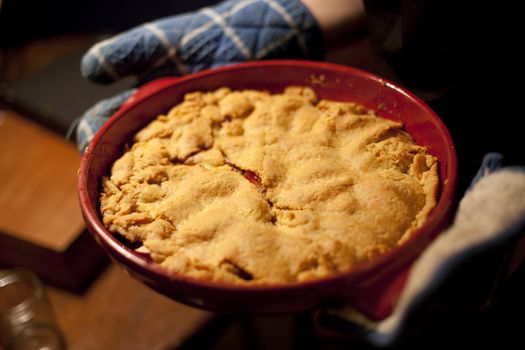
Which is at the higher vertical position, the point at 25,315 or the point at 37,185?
the point at 37,185

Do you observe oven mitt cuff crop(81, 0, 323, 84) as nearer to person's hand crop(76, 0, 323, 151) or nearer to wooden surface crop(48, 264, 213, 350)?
person's hand crop(76, 0, 323, 151)

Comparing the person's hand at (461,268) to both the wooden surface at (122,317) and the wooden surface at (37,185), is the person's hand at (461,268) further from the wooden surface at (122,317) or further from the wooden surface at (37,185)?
the wooden surface at (37,185)

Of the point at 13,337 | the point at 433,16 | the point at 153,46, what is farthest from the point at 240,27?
the point at 13,337

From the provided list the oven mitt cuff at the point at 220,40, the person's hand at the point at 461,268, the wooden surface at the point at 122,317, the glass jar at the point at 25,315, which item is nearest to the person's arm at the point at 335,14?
the oven mitt cuff at the point at 220,40

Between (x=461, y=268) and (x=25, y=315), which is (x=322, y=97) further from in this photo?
(x=25, y=315)

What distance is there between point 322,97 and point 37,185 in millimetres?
951

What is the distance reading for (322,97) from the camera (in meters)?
0.97

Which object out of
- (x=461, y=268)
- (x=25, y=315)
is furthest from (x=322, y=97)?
(x=25, y=315)

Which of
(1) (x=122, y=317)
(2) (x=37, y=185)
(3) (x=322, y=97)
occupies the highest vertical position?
(3) (x=322, y=97)

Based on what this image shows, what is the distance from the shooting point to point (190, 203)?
765 millimetres

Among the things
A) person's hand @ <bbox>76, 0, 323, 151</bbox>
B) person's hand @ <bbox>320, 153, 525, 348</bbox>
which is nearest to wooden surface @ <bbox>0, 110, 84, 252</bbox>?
person's hand @ <bbox>76, 0, 323, 151</bbox>

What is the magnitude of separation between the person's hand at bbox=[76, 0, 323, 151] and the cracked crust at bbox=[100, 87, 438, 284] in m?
0.12

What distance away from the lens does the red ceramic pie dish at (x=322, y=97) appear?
602 millimetres

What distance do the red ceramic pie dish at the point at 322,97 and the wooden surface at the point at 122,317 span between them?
0.55m
